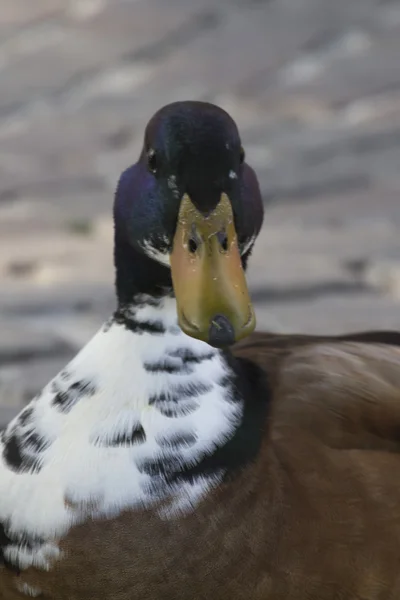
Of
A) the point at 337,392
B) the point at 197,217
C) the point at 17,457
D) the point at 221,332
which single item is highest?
the point at 197,217

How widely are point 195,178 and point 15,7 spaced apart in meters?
3.80

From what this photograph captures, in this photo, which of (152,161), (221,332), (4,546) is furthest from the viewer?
(4,546)

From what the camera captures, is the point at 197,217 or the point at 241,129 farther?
the point at 241,129

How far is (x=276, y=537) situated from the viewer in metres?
1.41

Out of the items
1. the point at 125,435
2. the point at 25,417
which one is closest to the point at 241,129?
the point at 25,417

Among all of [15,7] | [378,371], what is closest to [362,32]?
[15,7]

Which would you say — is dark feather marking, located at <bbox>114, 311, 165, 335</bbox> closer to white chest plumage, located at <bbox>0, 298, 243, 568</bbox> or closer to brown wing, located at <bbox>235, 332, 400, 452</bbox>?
white chest plumage, located at <bbox>0, 298, 243, 568</bbox>

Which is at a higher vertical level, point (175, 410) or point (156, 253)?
point (156, 253)

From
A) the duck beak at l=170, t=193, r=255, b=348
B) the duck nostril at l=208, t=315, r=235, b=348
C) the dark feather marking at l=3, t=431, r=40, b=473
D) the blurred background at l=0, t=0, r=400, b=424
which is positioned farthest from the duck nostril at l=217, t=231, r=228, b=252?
the blurred background at l=0, t=0, r=400, b=424

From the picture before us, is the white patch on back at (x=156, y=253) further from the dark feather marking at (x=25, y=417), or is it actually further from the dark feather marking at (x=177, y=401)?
the dark feather marking at (x=25, y=417)

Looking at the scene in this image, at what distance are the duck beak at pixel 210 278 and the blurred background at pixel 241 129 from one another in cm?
112

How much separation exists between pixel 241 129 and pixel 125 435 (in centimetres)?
290

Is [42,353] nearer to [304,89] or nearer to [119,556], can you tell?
[119,556]

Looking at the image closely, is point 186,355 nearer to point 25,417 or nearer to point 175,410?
point 175,410
